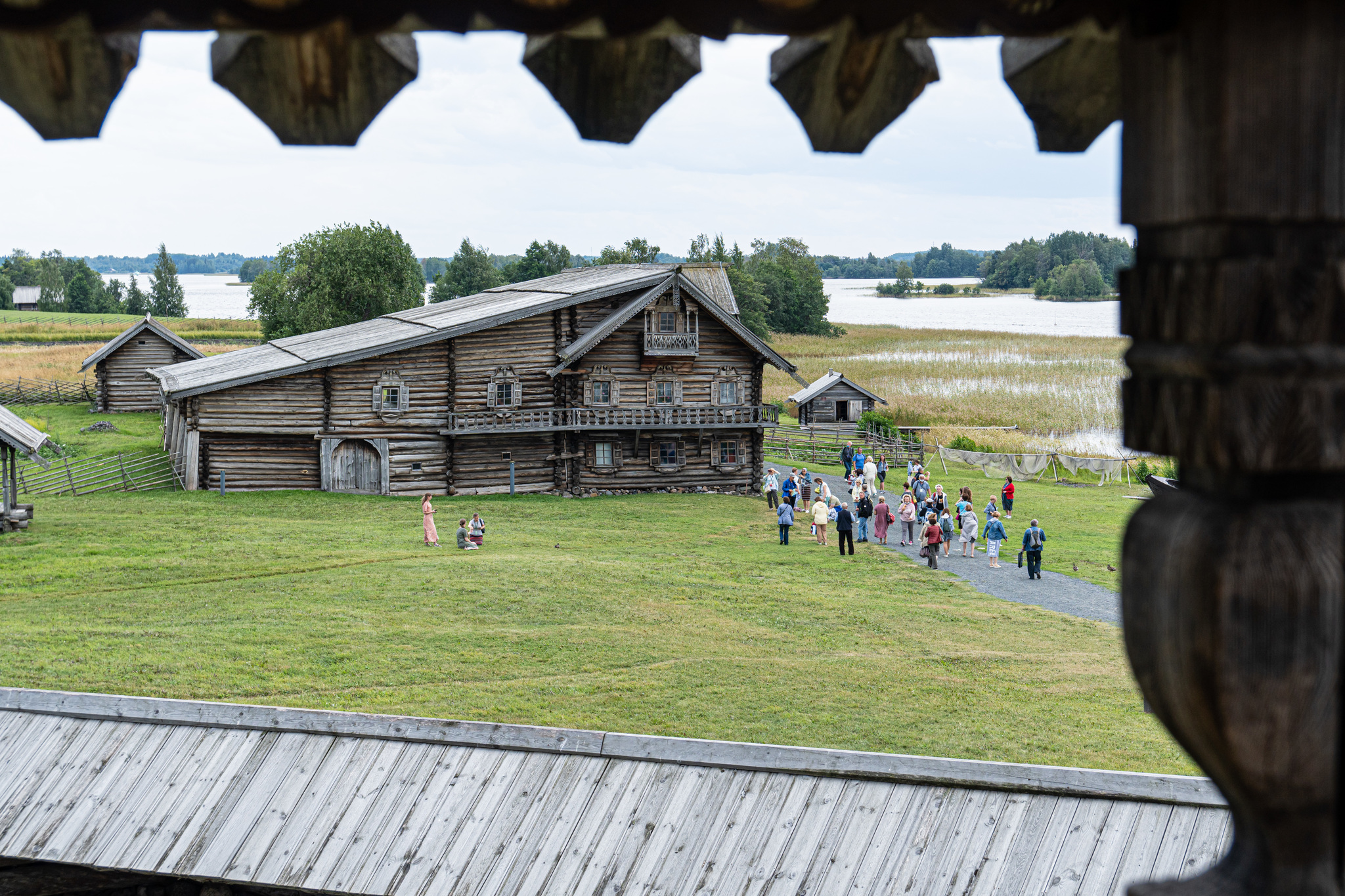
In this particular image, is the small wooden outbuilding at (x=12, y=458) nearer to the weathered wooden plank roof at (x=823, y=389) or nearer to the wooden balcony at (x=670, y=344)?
the wooden balcony at (x=670, y=344)

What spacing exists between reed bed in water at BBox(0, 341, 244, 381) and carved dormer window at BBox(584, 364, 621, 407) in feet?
90.2

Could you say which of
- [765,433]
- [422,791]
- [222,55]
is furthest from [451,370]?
[222,55]

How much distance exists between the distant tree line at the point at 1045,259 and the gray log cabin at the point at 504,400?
325 feet

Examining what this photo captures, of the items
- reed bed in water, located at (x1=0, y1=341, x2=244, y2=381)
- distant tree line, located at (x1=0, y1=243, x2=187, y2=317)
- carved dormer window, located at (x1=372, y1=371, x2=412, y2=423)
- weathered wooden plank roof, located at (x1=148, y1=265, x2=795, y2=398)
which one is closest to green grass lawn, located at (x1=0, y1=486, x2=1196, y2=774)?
weathered wooden plank roof, located at (x1=148, y1=265, x2=795, y2=398)

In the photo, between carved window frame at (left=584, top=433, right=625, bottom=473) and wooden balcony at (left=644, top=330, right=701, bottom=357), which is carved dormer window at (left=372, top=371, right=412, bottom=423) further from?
wooden balcony at (left=644, top=330, right=701, bottom=357)

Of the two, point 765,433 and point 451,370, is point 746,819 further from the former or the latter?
point 765,433

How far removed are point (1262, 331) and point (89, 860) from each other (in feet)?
21.3

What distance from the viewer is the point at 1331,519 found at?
1.57m

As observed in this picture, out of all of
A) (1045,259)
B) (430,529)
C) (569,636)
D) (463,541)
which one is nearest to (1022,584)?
(569,636)

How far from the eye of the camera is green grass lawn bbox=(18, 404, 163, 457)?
3934 cm

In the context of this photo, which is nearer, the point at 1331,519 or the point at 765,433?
the point at 1331,519

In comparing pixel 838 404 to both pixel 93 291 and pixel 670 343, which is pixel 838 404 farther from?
pixel 93 291

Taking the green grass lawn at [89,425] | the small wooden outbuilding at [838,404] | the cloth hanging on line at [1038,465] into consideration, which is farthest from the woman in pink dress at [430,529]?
the small wooden outbuilding at [838,404]

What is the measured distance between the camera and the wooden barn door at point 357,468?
34156mm
